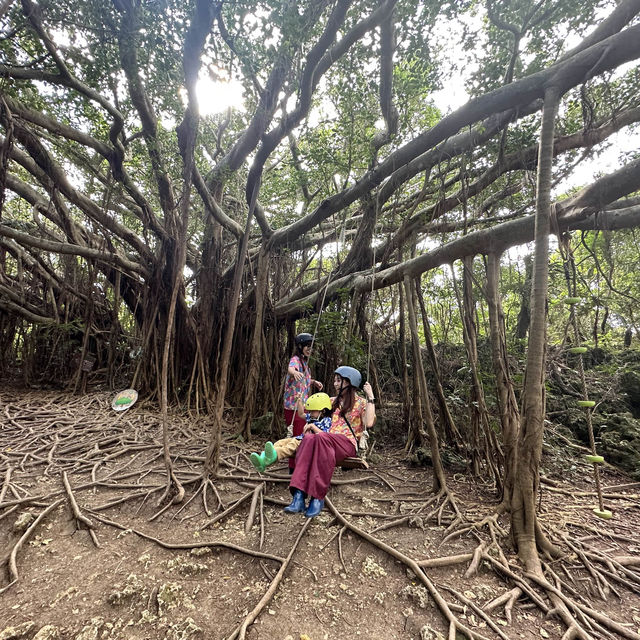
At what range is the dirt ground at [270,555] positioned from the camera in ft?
4.24

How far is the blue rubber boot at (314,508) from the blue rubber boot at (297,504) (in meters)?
0.04

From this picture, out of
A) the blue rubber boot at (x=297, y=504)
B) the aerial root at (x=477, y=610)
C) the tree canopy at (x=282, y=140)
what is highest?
the tree canopy at (x=282, y=140)

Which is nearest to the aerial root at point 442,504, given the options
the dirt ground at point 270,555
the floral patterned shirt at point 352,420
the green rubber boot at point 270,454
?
the dirt ground at point 270,555

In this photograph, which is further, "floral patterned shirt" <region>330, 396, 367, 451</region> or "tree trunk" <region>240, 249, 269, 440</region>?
"tree trunk" <region>240, 249, 269, 440</region>

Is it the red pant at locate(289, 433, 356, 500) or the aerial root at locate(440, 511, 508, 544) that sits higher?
the red pant at locate(289, 433, 356, 500)

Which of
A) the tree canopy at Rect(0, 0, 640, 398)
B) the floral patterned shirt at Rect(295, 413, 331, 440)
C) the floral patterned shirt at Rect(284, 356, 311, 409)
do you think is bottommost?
the floral patterned shirt at Rect(295, 413, 331, 440)

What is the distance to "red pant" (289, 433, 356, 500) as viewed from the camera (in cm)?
193

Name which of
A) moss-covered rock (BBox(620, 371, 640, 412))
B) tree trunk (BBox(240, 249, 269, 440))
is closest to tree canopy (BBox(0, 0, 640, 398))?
tree trunk (BBox(240, 249, 269, 440))

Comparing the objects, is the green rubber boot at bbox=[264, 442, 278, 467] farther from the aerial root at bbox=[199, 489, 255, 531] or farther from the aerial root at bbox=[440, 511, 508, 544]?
the aerial root at bbox=[440, 511, 508, 544]

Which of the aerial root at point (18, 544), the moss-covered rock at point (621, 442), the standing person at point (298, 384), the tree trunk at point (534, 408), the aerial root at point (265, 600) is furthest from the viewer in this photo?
the moss-covered rock at point (621, 442)

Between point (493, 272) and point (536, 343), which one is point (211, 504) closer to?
point (536, 343)

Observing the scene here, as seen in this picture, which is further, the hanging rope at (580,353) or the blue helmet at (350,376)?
the blue helmet at (350,376)

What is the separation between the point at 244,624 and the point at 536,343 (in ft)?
5.85

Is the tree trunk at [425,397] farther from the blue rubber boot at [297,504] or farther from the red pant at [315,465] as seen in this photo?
the blue rubber boot at [297,504]
